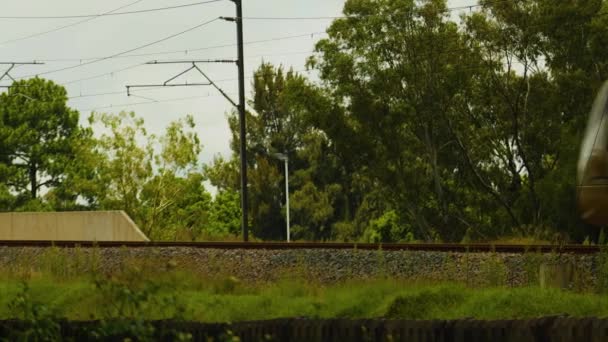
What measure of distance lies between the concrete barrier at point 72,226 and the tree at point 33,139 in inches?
1389

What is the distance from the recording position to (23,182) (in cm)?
8019

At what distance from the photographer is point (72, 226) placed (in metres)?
42.0

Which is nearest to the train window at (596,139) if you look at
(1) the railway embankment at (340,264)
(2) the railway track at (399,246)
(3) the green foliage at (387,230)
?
(1) the railway embankment at (340,264)

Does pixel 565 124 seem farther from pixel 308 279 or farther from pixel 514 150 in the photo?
pixel 308 279

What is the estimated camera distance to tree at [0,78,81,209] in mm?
79812

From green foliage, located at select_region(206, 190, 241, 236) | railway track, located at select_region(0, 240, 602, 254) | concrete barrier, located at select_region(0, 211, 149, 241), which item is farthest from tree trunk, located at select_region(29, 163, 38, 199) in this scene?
railway track, located at select_region(0, 240, 602, 254)

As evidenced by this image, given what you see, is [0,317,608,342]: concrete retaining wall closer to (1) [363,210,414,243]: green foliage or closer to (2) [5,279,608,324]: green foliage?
(2) [5,279,608,324]: green foliage

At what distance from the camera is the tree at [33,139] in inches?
3142

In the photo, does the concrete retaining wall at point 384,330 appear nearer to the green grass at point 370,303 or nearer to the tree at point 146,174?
the green grass at point 370,303

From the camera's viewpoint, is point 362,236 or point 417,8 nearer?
point 417,8

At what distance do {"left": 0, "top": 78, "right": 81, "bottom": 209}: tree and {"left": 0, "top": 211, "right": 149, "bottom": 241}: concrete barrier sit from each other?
35271 mm

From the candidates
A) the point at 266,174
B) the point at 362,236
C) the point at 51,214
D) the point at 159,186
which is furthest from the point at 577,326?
the point at 266,174

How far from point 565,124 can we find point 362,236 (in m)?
31.5

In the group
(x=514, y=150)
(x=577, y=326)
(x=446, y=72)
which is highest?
(x=446, y=72)
